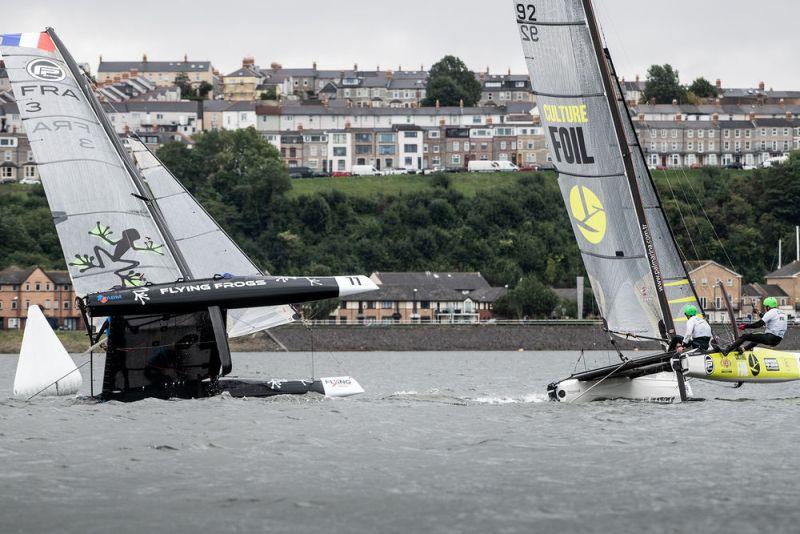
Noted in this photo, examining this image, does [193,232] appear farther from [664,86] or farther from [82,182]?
[664,86]

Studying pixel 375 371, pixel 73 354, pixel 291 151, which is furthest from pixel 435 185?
pixel 375 371

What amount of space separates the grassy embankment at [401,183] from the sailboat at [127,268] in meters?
101

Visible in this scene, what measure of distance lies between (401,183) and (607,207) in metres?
112

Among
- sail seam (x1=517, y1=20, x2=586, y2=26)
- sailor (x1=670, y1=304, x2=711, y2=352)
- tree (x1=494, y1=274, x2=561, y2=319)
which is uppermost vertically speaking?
sail seam (x1=517, y1=20, x2=586, y2=26)

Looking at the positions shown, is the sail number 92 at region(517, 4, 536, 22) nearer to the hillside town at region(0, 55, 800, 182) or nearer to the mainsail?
the mainsail

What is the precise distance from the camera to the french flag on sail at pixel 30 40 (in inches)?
1093

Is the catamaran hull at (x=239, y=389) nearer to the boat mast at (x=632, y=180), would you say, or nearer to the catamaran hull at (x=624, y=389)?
the catamaran hull at (x=624, y=389)

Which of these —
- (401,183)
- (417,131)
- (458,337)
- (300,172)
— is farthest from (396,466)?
(417,131)

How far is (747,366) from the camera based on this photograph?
24891 mm

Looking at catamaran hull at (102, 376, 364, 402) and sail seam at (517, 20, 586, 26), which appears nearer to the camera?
sail seam at (517, 20, 586, 26)

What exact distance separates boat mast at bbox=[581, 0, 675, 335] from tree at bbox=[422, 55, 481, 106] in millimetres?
153907

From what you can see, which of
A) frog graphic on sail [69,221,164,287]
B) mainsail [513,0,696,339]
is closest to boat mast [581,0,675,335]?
mainsail [513,0,696,339]

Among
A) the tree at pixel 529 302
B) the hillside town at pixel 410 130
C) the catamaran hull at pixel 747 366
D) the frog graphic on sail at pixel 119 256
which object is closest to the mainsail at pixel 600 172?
the catamaran hull at pixel 747 366

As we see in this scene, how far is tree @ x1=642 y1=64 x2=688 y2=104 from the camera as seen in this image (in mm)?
177375
